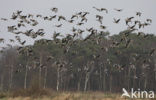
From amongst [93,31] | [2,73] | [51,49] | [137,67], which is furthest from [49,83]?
[93,31]

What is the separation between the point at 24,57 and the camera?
68.5 metres

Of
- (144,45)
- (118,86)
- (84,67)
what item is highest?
(144,45)

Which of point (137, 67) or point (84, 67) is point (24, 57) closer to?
point (84, 67)

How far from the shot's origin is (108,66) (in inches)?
2677

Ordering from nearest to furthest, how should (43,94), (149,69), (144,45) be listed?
1. (43,94)
2. (149,69)
3. (144,45)

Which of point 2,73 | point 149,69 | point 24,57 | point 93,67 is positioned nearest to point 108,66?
point 93,67

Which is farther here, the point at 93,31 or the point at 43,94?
the point at 43,94

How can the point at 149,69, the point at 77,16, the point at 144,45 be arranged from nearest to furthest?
the point at 77,16
the point at 149,69
the point at 144,45

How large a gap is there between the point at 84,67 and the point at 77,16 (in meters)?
42.1

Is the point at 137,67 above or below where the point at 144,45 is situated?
below

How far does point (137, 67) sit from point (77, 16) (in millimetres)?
43106

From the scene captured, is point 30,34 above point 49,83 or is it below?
above

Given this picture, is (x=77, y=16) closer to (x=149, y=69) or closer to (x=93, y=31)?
(x=93, y=31)

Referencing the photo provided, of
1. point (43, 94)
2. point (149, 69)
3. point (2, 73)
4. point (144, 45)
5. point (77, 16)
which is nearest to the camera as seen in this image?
point (77, 16)
